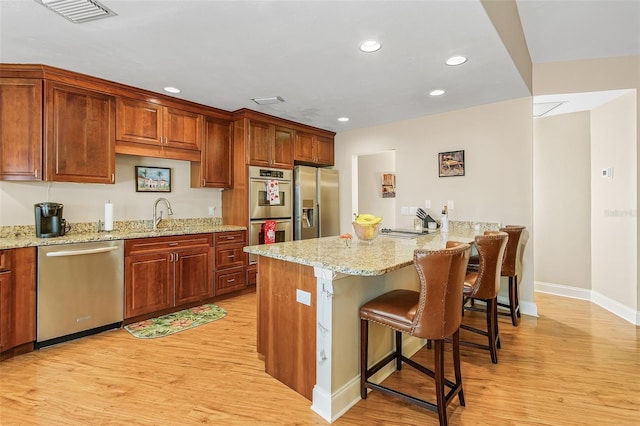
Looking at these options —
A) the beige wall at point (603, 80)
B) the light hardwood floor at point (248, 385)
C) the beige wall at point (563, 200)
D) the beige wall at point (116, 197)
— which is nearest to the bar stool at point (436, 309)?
the light hardwood floor at point (248, 385)

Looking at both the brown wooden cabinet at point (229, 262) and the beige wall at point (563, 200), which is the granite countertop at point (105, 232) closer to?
the brown wooden cabinet at point (229, 262)

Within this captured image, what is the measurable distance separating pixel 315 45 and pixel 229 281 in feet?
9.73

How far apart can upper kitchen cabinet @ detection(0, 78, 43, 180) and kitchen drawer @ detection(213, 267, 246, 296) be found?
2049 mm

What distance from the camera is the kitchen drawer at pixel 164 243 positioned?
313 centimetres

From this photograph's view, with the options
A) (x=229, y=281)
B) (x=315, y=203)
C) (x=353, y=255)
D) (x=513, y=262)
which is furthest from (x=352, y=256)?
(x=315, y=203)

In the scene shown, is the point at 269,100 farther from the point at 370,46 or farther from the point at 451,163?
the point at 451,163

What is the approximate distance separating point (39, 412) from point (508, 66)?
4.23 meters

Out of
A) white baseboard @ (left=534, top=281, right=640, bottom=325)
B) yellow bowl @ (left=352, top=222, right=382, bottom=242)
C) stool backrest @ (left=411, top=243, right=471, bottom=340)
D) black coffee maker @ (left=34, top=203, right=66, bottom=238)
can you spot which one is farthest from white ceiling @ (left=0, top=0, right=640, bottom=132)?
white baseboard @ (left=534, top=281, right=640, bottom=325)

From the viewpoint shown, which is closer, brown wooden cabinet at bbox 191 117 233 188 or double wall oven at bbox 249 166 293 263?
Answer: brown wooden cabinet at bbox 191 117 233 188

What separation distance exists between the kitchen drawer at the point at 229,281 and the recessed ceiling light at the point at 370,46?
3.00 metres

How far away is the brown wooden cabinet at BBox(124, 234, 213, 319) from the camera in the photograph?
3143 mm

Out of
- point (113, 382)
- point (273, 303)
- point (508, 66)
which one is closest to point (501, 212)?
point (508, 66)

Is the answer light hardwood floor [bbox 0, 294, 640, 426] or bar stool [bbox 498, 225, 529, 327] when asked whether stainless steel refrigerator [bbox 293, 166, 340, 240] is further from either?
bar stool [bbox 498, 225, 529, 327]

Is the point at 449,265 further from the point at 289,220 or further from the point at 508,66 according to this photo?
the point at 289,220
